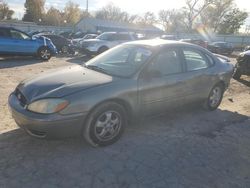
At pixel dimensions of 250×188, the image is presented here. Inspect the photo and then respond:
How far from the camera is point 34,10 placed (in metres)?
67.9

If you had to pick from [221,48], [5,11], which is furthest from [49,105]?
[5,11]

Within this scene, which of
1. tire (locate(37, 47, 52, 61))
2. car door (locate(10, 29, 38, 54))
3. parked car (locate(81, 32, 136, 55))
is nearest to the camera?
car door (locate(10, 29, 38, 54))

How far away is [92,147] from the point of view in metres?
4.22

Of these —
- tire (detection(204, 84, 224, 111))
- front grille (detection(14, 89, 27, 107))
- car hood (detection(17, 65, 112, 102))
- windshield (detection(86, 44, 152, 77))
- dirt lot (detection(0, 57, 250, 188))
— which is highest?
windshield (detection(86, 44, 152, 77))

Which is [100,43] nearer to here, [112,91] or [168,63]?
[168,63]

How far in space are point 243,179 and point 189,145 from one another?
103 cm

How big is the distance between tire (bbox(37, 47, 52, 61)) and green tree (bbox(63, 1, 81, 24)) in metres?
65.2

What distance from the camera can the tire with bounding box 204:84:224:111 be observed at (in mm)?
6184

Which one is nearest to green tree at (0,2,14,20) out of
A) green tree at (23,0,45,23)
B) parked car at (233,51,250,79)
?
green tree at (23,0,45,23)

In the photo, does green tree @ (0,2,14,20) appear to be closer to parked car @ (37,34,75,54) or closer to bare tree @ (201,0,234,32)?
bare tree @ (201,0,234,32)

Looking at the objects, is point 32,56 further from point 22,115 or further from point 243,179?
point 243,179

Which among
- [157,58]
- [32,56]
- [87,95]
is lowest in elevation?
[32,56]

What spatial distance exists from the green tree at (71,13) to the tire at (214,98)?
75.2 meters

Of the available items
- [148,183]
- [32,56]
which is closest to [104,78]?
[148,183]
